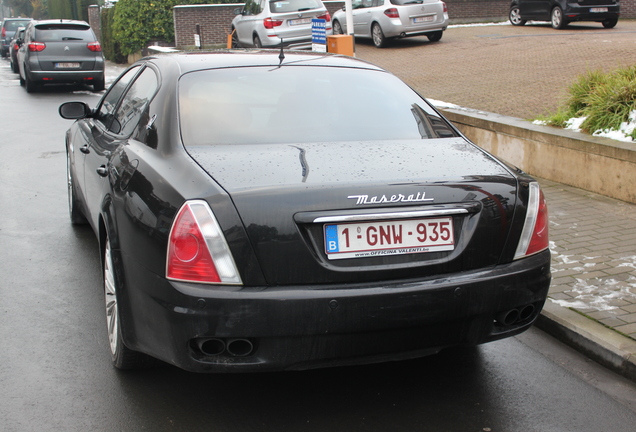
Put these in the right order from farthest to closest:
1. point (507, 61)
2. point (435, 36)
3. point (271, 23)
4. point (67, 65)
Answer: point (435, 36) < point (271, 23) < point (67, 65) < point (507, 61)

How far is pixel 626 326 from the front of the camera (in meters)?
4.31

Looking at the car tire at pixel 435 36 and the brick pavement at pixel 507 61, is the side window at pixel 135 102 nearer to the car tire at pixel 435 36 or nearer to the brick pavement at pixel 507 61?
the brick pavement at pixel 507 61

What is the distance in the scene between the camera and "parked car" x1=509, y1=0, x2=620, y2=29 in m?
22.5

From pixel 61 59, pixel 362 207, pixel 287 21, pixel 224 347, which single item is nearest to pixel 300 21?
pixel 287 21

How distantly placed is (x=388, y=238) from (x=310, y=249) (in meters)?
0.32

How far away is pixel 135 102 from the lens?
4656mm

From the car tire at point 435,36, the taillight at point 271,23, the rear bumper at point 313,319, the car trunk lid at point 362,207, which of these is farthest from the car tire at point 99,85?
the rear bumper at point 313,319

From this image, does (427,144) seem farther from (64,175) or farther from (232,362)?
(64,175)

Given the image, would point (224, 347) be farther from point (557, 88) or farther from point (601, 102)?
point (557, 88)

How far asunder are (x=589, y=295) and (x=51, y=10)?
63.0 m

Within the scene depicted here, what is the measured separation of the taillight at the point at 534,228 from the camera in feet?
11.4

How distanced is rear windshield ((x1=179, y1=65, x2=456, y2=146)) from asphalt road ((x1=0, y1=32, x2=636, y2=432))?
1.19 m

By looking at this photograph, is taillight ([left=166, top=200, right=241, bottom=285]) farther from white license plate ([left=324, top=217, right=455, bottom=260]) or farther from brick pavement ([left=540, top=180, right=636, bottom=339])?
brick pavement ([left=540, top=180, right=636, bottom=339])

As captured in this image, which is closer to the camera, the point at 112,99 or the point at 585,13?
the point at 112,99
